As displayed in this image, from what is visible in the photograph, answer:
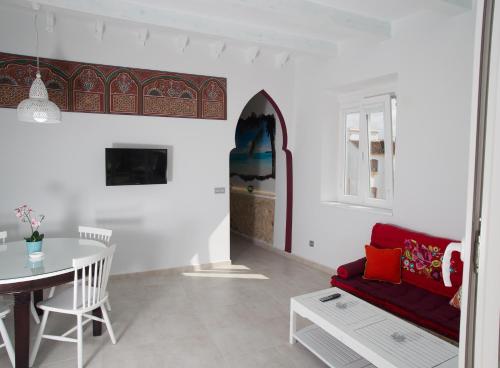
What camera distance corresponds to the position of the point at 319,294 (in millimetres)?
2930

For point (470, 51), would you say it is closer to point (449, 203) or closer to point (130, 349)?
point (449, 203)

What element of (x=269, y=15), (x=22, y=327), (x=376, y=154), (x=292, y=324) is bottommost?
(x=292, y=324)

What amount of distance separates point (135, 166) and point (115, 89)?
2.92ft

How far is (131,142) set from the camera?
13.9 feet

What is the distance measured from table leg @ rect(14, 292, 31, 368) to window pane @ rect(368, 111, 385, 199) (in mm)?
3567

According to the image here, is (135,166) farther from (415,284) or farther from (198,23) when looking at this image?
(415,284)

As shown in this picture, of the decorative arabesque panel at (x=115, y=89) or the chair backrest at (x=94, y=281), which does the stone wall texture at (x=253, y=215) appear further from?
the chair backrest at (x=94, y=281)

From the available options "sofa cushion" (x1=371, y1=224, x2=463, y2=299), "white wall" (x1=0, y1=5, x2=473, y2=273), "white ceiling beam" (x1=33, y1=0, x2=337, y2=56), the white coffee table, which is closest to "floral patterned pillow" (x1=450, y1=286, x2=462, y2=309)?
"sofa cushion" (x1=371, y1=224, x2=463, y2=299)

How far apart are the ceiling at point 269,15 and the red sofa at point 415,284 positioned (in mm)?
2015

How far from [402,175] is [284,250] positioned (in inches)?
89.4

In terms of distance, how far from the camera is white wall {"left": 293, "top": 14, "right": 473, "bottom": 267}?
321cm

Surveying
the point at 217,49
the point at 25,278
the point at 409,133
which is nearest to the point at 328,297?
the point at 409,133

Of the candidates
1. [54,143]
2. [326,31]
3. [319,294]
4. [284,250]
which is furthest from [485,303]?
[284,250]

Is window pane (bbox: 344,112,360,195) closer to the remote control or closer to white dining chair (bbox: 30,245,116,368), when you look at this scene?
the remote control
